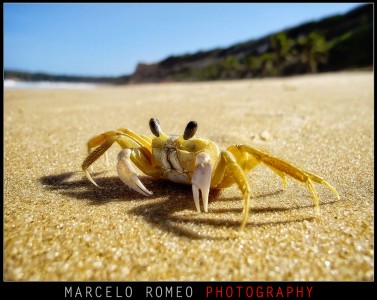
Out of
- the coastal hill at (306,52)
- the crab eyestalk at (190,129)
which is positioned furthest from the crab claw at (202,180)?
the coastal hill at (306,52)

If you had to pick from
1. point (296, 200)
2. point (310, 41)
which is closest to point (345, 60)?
point (310, 41)

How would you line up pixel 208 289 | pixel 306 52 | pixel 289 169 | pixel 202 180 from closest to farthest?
pixel 208 289 < pixel 202 180 < pixel 289 169 < pixel 306 52

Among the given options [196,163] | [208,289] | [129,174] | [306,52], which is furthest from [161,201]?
[306,52]

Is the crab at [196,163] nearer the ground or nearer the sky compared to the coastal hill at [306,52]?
nearer the ground

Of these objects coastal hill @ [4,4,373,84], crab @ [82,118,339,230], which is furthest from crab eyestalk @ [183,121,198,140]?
coastal hill @ [4,4,373,84]

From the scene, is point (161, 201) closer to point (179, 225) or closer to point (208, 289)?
point (179, 225)

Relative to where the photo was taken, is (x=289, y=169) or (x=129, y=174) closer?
(x=289, y=169)

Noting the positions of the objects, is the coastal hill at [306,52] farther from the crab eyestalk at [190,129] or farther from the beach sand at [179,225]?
the crab eyestalk at [190,129]
